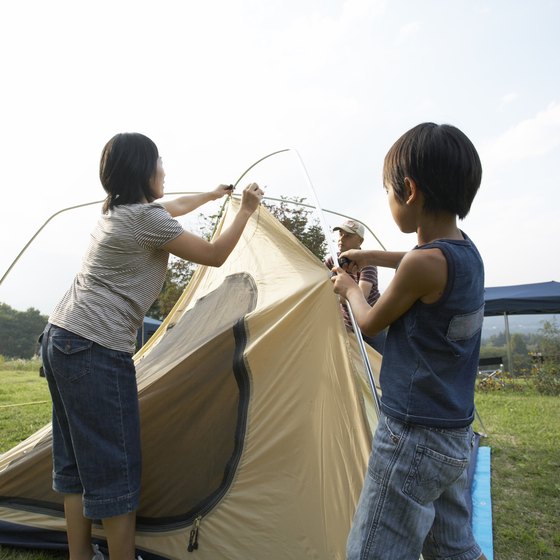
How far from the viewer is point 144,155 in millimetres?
1884

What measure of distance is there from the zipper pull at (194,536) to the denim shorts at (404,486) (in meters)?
1.08

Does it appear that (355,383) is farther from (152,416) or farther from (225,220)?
(225,220)

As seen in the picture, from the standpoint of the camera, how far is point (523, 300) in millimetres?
11016

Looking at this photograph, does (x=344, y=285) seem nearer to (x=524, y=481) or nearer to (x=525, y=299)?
(x=524, y=481)

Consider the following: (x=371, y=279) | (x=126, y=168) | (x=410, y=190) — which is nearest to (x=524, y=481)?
(x=371, y=279)

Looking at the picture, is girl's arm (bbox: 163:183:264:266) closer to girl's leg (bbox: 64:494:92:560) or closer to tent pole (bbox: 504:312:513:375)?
girl's leg (bbox: 64:494:92:560)

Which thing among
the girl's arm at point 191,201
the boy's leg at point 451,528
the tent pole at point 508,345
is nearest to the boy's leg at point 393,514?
the boy's leg at point 451,528

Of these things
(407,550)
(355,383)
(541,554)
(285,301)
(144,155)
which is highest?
(144,155)

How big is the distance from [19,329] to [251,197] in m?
21.4

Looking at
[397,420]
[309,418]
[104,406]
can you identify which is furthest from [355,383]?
Result: [104,406]

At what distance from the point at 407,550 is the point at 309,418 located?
3.03 feet

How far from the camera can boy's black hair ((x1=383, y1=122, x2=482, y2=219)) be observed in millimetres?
1279

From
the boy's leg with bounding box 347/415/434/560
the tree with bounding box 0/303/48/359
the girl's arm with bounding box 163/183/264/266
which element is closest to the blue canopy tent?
the girl's arm with bounding box 163/183/264/266

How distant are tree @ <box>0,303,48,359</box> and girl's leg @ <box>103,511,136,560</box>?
62.7ft
